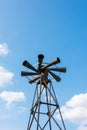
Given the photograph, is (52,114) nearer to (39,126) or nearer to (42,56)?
(39,126)

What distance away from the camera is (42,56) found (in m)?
26.5

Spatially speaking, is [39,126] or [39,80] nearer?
[39,126]

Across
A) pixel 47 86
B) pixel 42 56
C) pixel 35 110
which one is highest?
pixel 42 56

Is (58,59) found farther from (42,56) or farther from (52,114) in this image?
(52,114)

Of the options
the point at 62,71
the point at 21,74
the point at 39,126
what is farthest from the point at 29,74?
the point at 39,126

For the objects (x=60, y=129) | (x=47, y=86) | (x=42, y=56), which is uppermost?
(x=42, y=56)

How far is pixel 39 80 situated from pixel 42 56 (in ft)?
6.74

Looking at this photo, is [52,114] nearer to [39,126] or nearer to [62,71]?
[39,126]

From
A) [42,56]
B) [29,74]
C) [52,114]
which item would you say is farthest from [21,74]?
[52,114]

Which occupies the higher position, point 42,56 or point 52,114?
point 42,56

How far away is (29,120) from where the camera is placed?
26.0 metres

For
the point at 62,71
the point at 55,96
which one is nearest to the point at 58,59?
the point at 62,71

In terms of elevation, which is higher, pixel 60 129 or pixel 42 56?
pixel 42 56

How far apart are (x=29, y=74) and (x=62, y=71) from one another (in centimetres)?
279
